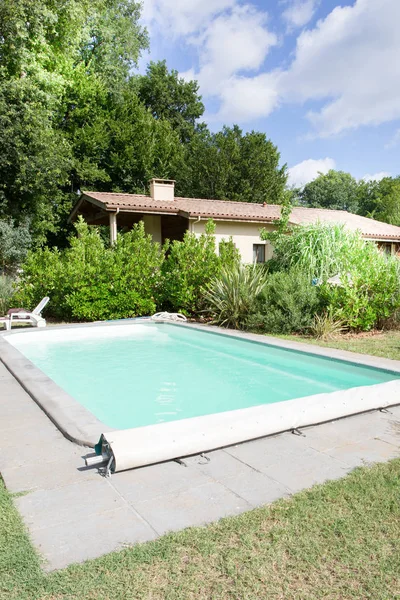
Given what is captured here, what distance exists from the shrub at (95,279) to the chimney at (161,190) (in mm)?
7367

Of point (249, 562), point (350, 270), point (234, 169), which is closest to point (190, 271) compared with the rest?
point (350, 270)

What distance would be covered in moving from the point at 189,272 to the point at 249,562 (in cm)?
1099

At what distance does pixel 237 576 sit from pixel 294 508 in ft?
2.42

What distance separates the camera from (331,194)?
187 feet

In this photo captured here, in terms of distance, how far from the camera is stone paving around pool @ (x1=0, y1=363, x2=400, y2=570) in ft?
8.79

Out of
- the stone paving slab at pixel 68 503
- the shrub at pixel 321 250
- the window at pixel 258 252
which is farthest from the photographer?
the window at pixel 258 252


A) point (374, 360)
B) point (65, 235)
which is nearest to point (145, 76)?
point (65, 235)

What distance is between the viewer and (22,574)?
7.48 feet

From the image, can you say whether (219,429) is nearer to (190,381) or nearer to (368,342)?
(190,381)

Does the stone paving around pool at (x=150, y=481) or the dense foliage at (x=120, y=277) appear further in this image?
the dense foliage at (x=120, y=277)

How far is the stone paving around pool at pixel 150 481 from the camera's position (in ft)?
8.79

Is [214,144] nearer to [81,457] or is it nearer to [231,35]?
[231,35]

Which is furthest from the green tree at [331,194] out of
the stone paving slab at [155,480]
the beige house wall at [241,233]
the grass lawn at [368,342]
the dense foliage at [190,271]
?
the stone paving slab at [155,480]

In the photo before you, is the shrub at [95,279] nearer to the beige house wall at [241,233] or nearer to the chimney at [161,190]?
the beige house wall at [241,233]
